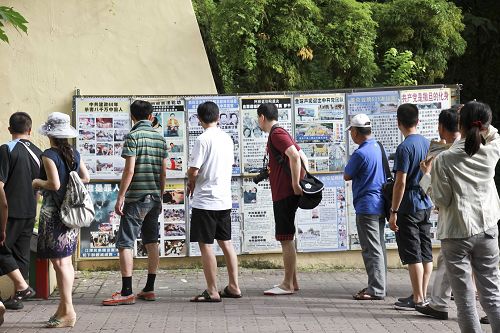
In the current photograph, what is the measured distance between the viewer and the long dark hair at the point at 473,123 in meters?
5.85

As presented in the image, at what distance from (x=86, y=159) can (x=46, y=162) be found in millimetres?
3034

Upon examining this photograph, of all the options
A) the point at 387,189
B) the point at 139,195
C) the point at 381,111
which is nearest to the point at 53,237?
the point at 139,195

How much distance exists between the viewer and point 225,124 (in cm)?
1048

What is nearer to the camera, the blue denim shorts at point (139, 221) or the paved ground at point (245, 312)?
the paved ground at point (245, 312)

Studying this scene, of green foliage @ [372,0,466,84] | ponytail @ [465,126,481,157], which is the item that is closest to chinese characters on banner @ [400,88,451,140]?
green foliage @ [372,0,466,84]

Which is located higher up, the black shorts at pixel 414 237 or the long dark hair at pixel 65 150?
the long dark hair at pixel 65 150

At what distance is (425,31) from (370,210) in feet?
16.3

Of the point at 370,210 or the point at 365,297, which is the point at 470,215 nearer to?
the point at 370,210

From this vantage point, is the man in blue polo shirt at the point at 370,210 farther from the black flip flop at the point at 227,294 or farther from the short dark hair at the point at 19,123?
the short dark hair at the point at 19,123

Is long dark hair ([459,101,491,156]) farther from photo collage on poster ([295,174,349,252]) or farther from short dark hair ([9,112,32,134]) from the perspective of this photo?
short dark hair ([9,112,32,134])

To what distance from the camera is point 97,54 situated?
10.7 metres

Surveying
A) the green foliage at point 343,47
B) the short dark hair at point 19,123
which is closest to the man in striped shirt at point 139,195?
the short dark hair at point 19,123

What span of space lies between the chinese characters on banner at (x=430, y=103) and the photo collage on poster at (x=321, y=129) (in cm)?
88

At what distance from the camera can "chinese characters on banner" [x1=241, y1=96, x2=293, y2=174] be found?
1048 cm
